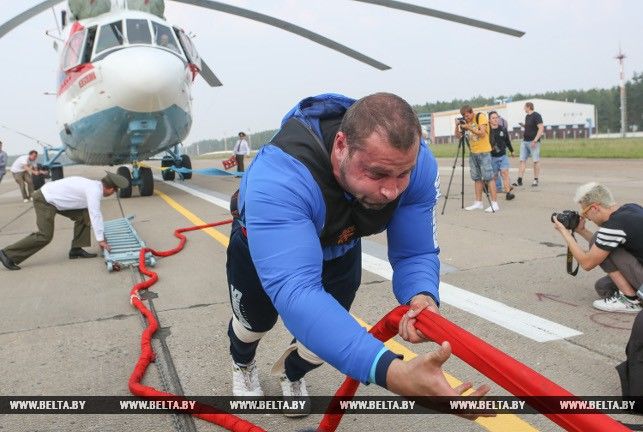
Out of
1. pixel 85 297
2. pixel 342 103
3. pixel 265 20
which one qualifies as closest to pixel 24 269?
pixel 85 297

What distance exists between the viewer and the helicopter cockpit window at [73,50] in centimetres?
1151

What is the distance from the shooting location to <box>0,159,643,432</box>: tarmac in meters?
2.87

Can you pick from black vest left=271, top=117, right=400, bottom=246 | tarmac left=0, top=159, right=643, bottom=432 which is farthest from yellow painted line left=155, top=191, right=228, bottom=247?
black vest left=271, top=117, right=400, bottom=246

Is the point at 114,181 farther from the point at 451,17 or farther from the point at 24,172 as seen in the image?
the point at 24,172

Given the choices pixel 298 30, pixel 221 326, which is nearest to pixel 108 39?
pixel 298 30

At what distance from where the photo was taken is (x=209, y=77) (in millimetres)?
17547

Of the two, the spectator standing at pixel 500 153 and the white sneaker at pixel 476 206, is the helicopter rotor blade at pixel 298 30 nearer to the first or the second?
the spectator standing at pixel 500 153

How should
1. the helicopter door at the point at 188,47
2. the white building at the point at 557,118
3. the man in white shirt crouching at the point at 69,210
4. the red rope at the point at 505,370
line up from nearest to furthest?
the red rope at the point at 505,370, the man in white shirt crouching at the point at 69,210, the helicopter door at the point at 188,47, the white building at the point at 557,118

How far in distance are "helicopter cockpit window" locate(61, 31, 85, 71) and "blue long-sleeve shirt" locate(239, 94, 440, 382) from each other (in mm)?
11001

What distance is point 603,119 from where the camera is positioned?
12169 cm

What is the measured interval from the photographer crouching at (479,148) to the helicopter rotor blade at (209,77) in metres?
10.2

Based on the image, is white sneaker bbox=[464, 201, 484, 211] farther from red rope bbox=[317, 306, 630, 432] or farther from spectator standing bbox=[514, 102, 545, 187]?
red rope bbox=[317, 306, 630, 432]

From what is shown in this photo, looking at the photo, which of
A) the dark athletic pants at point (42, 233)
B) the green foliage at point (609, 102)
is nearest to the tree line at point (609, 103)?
the green foliage at point (609, 102)

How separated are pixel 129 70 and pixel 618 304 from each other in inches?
376
